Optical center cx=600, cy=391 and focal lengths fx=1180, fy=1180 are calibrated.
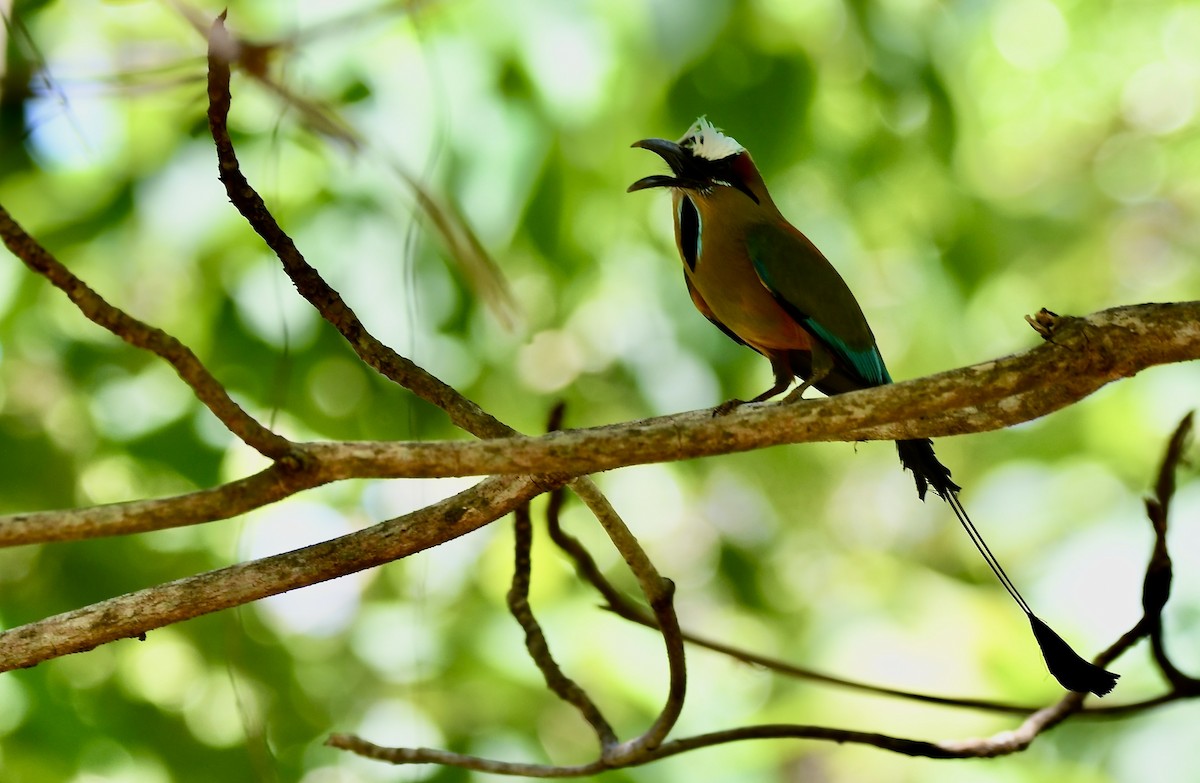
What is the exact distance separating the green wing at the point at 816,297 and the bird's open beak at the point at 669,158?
293mm

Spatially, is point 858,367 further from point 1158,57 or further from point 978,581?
point 1158,57

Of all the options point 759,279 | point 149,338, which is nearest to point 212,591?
point 149,338

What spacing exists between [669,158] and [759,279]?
0.53 meters

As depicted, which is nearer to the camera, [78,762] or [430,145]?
[78,762]

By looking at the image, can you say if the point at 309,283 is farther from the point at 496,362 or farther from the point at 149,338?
the point at 496,362

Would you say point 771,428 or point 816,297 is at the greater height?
point 816,297

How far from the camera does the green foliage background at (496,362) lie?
3.44m

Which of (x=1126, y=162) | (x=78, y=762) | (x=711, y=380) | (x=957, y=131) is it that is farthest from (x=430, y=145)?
(x=1126, y=162)

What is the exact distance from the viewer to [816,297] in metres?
3.40

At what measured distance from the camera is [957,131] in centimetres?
375

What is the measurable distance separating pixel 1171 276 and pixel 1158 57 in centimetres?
132

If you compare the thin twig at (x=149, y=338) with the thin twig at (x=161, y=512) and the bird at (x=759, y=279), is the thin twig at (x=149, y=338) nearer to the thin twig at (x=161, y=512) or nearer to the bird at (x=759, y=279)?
the thin twig at (x=161, y=512)

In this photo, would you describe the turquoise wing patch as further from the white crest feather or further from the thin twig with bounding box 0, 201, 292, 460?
the thin twig with bounding box 0, 201, 292, 460

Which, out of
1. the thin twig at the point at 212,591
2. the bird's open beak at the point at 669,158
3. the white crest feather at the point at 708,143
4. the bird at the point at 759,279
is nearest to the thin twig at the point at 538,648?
the thin twig at the point at 212,591
